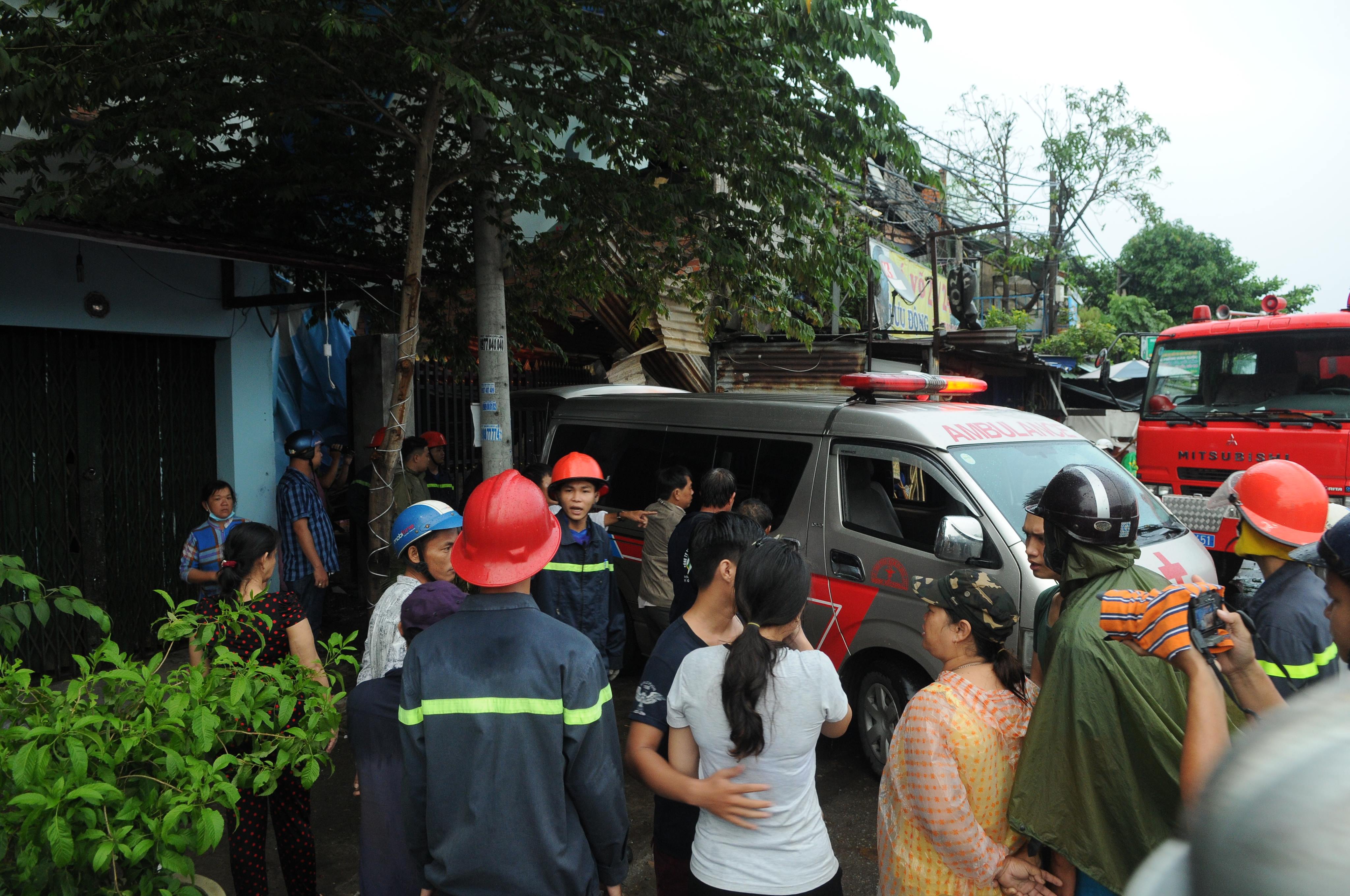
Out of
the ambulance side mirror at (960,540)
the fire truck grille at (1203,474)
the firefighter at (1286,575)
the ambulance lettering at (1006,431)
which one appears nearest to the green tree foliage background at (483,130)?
the ambulance lettering at (1006,431)

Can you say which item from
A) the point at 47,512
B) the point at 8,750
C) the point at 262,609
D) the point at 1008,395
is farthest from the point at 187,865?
the point at 1008,395

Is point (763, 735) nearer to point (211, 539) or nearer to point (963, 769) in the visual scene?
point (963, 769)

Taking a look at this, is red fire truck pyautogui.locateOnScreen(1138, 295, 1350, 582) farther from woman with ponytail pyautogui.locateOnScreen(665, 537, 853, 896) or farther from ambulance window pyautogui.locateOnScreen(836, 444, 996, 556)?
woman with ponytail pyautogui.locateOnScreen(665, 537, 853, 896)

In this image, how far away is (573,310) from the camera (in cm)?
1018

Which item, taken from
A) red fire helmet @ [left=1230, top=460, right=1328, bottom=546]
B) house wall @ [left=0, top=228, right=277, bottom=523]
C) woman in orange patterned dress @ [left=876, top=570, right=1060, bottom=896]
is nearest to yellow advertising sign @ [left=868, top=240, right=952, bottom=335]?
house wall @ [left=0, top=228, right=277, bottom=523]

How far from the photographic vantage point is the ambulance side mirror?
439 cm

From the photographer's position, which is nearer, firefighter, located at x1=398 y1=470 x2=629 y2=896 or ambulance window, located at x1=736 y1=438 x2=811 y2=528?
firefighter, located at x1=398 y1=470 x2=629 y2=896

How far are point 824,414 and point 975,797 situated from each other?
3410 millimetres

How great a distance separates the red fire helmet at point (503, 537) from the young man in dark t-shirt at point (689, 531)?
1871 millimetres

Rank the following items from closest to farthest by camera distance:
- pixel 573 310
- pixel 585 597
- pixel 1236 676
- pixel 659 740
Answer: pixel 1236 676, pixel 659 740, pixel 585 597, pixel 573 310

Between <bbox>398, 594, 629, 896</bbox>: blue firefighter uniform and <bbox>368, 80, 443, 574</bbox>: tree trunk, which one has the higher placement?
<bbox>368, 80, 443, 574</bbox>: tree trunk

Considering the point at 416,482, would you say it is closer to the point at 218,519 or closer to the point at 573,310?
the point at 218,519

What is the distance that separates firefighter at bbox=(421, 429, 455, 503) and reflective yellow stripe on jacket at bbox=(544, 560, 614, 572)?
3.12m

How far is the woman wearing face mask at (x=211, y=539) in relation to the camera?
216 inches
